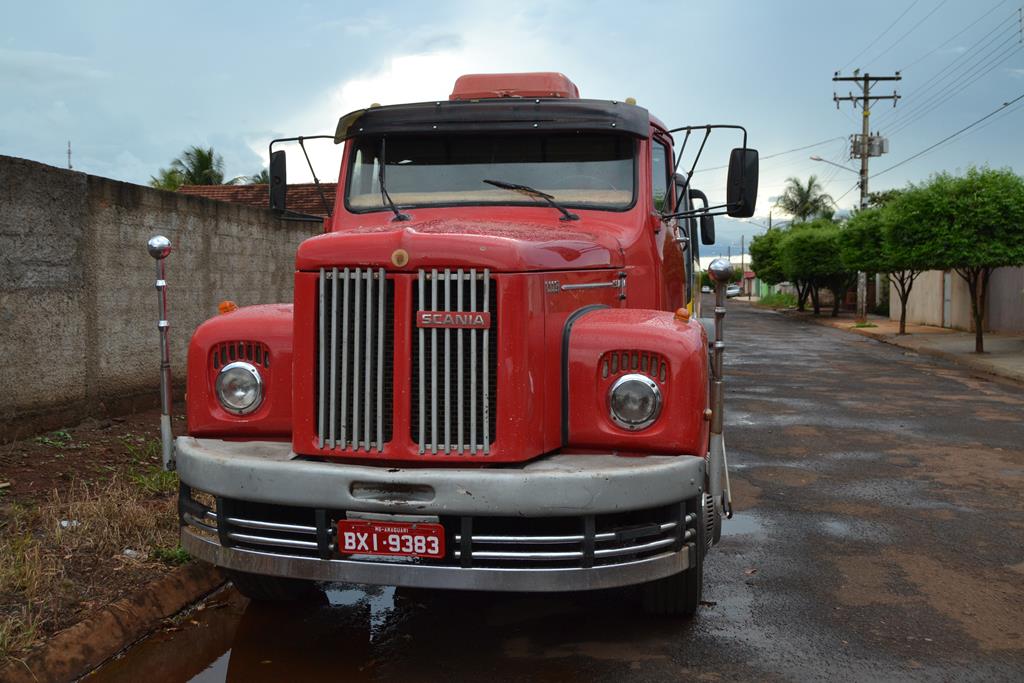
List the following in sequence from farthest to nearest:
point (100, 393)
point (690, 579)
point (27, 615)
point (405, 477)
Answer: point (100, 393), point (690, 579), point (27, 615), point (405, 477)

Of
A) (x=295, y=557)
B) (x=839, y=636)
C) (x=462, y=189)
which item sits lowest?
(x=839, y=636)

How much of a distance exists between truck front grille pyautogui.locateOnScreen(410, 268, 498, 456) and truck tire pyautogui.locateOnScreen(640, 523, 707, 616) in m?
1.16

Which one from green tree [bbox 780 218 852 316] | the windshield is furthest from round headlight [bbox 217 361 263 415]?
green tree [bbox 780 218 852 316]

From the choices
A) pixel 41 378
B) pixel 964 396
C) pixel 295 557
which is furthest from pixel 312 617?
pixel 964 396

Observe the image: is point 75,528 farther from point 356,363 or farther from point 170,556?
point 356,363

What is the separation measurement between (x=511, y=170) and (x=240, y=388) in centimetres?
196

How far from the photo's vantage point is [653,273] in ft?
18.0

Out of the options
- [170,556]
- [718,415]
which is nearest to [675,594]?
[718,415]

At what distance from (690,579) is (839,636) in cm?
71

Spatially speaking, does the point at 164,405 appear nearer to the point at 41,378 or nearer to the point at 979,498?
A: the point at 41,378

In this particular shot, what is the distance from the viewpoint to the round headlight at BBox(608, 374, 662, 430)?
4074 mm

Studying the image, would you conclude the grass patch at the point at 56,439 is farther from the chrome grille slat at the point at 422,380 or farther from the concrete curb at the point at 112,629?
the chrome grille slat at the point at 422,380

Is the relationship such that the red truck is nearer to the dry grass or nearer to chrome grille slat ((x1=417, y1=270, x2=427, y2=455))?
chrome grille slat ((x1=417, y1=270, x2=427, y2=455))

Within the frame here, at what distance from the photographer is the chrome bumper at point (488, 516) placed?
3.76m
